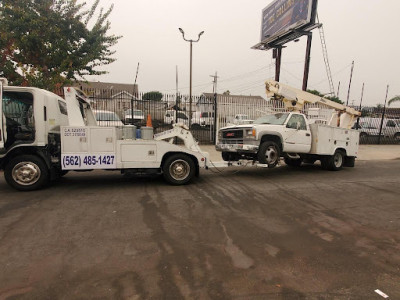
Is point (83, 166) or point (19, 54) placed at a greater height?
point (19, 54)

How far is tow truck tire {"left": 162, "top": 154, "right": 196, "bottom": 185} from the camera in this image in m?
6.69

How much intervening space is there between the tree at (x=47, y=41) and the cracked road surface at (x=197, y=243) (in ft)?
23.0

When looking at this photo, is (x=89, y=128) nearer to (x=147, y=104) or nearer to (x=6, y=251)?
(x=6, y=251)

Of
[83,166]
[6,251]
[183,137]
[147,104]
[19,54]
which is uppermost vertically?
[19,54]

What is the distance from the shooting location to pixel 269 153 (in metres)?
7.85

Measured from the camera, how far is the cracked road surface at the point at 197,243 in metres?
2.63

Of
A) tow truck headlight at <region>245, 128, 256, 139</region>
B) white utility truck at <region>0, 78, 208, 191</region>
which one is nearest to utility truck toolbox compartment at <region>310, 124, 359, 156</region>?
tow truck headlight at <region>245, 128, 256, 139</region>

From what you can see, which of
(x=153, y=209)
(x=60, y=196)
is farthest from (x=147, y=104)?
(x=153, y=209)

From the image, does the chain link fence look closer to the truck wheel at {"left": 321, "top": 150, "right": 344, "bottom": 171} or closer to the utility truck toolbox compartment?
the utility truck toolbox compartment

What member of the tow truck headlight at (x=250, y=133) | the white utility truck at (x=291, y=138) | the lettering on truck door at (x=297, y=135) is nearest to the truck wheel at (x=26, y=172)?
the white utility truck at (x=291, y=138)

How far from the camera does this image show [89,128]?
6129 mm

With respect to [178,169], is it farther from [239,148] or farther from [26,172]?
[26,172]

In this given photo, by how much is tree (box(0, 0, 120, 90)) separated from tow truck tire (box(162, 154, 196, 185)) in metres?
7.74

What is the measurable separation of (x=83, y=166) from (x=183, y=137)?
2.64m
